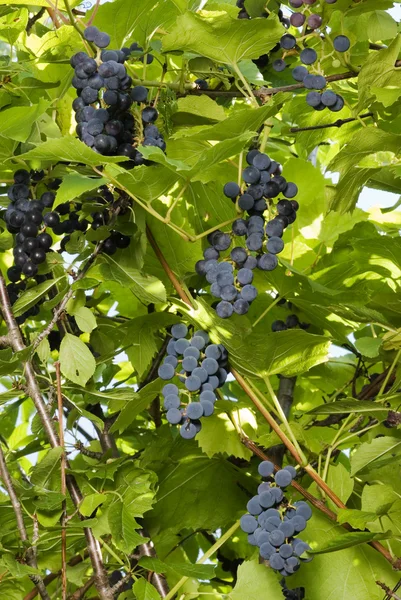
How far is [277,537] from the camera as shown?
A: 3.26 feet

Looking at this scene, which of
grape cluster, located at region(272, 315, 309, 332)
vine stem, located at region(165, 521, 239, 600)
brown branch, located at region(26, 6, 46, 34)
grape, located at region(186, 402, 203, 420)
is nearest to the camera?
grape, located at region(186, 402, 203, 420)

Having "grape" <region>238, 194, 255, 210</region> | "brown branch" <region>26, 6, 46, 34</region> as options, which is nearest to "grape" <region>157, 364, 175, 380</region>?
"grape" <region>238, 194, 255, 210</region>

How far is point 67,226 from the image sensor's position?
45.7 inches

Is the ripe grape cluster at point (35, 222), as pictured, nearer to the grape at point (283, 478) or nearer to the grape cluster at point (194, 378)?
the grape cluster at point (194, 378)

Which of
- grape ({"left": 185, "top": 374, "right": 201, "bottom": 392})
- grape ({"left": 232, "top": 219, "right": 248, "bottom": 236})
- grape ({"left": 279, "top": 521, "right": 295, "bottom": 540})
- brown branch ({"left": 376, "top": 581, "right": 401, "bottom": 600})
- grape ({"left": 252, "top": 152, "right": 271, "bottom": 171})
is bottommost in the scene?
brown branch ({"left": 376, "top": 581, "right": 401, "bottom": 600})

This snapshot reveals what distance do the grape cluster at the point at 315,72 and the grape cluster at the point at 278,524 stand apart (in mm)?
486

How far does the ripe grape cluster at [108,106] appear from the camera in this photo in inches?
39.9

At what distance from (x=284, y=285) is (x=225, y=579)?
0.72 meters

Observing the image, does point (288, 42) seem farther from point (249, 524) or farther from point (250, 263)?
point (249, 524)

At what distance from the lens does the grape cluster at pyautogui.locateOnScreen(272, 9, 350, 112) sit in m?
1.12

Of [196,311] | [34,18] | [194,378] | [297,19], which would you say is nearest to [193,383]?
[194,378]

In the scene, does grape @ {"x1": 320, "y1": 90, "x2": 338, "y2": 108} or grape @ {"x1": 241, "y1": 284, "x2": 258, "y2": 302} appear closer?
grape @ {"x1": 241, "y1": 284, "x2": 258, "y2": 302}

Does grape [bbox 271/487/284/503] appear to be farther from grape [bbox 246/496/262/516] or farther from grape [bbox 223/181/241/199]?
grape [bbox 223/181/241/199]

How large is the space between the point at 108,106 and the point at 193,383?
0.36 m
